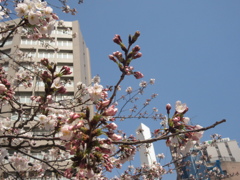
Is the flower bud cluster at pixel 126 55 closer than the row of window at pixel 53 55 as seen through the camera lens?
Yes

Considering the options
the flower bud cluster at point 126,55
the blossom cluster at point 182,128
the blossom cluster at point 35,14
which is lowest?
the blossom cluster at point 182,128

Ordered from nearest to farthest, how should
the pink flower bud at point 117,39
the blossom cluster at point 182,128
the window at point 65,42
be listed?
the blossom cluster at point 182,128, the pink flower bud at point 117,39, the window at point 65,42

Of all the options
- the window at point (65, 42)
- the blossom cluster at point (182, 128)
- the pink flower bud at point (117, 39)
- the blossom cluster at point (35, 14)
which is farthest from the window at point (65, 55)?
the blossom cluster at point (182, 128)

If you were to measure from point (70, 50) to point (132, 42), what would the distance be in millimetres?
26230

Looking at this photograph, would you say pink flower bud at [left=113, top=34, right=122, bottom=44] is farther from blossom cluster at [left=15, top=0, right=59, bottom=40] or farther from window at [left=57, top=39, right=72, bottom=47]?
window at [left=57, top=39, right=72, bottom=47]

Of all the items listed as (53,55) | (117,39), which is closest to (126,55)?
(117,39)

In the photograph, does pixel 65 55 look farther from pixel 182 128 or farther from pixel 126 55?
pixel 182 128

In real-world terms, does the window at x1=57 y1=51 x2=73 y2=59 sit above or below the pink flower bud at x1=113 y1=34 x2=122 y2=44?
above

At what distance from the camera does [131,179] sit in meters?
4.90

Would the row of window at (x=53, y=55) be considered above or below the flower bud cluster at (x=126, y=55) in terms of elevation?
above

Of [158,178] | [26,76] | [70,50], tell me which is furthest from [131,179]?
[70,50]

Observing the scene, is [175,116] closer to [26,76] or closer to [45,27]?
[45,27]

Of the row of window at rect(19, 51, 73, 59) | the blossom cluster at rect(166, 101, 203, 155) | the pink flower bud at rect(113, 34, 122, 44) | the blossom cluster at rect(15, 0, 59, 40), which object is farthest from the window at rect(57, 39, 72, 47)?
the blossom cluster at rect(166, 101, 203, 155)

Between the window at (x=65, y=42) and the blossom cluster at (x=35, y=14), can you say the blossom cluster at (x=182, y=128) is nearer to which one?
the blossom cluster at (x=35, y=14)
